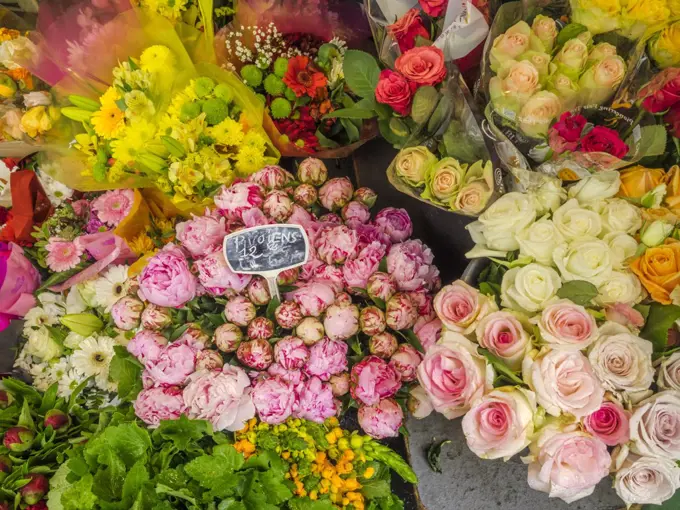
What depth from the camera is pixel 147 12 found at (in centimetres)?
142

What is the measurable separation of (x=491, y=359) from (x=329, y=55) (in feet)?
3.09

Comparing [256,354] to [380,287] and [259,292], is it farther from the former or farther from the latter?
[380,287]

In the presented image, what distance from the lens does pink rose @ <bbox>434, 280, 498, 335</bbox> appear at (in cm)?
100

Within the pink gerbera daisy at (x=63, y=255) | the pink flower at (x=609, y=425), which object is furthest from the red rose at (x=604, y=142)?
the pink gerbera daisy at (x=63, y=255)

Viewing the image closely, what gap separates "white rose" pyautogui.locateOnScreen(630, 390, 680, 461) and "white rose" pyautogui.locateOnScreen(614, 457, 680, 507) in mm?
15

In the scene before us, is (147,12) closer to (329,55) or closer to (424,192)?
(329,55)

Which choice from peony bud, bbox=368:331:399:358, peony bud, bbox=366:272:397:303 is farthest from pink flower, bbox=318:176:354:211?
peony bud, bbox=368:331:399:358

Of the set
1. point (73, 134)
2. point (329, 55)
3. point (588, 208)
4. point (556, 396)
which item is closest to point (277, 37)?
point (329, 55)

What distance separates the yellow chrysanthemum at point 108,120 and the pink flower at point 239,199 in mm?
348

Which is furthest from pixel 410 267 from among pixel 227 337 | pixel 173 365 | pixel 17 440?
pixel 17 440

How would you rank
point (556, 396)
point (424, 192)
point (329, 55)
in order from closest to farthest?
point (556, 396) < point (424, 192) < point (329, 55)

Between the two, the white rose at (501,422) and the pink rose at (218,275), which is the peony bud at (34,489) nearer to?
the pink rose at (218,275)

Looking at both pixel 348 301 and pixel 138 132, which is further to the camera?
pixel 138 132

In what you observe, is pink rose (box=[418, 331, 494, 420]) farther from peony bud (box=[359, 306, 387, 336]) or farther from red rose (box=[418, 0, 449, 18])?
red rose (box=[418, 0, 449, 18])
